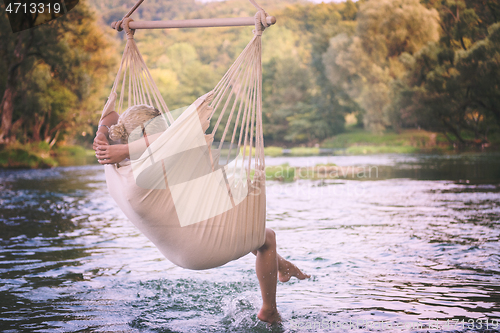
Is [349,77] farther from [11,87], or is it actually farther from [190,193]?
[190,193]

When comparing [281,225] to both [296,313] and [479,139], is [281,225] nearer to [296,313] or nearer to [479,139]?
[296,313]

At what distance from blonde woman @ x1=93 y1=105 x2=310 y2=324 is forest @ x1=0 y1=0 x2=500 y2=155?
16.8 metres

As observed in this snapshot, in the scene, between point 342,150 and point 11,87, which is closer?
point 11,87

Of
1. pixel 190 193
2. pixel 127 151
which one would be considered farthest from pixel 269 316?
pixel 127 151

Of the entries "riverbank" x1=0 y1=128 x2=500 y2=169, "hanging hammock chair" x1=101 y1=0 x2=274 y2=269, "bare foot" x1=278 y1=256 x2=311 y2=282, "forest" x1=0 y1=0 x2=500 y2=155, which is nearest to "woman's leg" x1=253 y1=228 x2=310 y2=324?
"hanging hammock chair" x1=101 y1=0 x2=274 y2=269

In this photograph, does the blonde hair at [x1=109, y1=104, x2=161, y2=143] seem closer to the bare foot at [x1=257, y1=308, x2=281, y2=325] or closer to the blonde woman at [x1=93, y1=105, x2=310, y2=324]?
the blonde woman at [x1=93, y1=105, x2=310, y2=324]

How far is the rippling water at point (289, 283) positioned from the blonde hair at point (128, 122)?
2.97ft

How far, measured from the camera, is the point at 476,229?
4797 millimetres

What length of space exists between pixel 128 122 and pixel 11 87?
1797 centimetres

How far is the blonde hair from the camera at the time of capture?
215cm

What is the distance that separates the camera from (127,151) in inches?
82.8

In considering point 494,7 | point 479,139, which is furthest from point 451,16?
point 479,139

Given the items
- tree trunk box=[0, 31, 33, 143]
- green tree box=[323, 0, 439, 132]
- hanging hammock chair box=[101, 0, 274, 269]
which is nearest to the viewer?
hanging hammock chair box=[101, 0, 274, 269]

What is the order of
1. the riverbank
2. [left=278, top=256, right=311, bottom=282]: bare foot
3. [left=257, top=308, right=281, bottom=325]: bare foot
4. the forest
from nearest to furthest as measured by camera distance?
[left=257, top=308, right=281, bottom=325]: bare foot → [left=278, top=256, right=311, bottom=282]: bare foot → the riverbank → the forest
